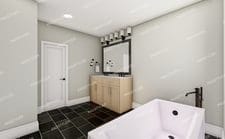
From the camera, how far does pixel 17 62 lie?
1920 millimetres

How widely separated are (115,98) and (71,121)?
1.20 m

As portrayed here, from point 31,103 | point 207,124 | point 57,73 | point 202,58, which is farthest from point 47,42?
point 207,124

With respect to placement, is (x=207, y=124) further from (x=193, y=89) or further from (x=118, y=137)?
(x=118, y=137)

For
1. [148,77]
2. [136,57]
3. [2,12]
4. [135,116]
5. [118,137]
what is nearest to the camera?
[118,137]

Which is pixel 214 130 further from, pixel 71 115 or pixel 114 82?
pixel 71 115

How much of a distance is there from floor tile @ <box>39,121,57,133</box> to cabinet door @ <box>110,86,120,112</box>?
4.82 feet

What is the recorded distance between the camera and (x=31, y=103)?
2.07 metres

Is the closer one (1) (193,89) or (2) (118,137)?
(2) (118,137)

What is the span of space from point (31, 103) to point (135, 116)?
1.90 meters

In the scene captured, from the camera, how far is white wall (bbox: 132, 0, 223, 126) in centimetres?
191

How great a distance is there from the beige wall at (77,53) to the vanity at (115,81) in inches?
12.2

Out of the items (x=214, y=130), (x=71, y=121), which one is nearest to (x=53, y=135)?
(x=71, y=121)

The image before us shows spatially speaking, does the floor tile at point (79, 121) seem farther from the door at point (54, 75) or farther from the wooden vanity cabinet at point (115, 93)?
the door at point (54, 75)

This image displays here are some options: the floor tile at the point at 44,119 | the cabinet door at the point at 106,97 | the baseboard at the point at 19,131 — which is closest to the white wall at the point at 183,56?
the cabinet door at the point at 106,97
